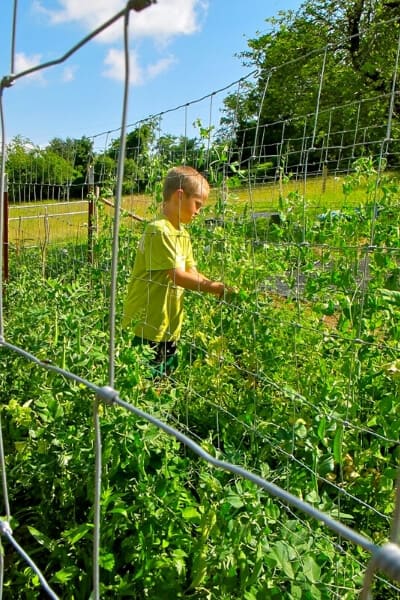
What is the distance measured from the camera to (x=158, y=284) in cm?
254

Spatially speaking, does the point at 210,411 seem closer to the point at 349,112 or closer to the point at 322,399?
the point at 322,399

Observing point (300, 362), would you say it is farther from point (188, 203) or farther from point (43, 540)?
point (43, 540)

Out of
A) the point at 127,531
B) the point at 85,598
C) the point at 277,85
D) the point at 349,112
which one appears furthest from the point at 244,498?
the point at 277,85

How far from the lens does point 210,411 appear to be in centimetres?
231

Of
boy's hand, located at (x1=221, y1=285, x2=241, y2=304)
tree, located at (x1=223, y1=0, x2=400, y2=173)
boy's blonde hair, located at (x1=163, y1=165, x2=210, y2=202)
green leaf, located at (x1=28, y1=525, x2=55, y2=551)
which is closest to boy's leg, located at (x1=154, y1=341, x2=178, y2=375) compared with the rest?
boy's hand, located at (x1=221, y1=285, x2=241, y2=304)

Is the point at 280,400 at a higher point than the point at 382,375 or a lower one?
lower

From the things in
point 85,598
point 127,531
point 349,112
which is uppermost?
point 349,112

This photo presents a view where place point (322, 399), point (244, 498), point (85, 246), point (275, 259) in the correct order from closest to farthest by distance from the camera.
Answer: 1. point (244, 498)
2. point (322, 399)
3. point (275, 259)
4. point (85, 246)

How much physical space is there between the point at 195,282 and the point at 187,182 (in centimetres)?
46

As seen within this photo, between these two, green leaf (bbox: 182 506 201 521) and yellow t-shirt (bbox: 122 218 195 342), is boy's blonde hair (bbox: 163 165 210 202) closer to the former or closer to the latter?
yellow t-shirt (bbox: 122 218 195 342)

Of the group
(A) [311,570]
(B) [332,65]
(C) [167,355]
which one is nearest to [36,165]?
(C) [167,355]

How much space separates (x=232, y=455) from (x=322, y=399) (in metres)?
0.43

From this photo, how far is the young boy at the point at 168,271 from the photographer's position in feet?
8.23

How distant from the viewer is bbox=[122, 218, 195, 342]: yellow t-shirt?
99.1 inches
